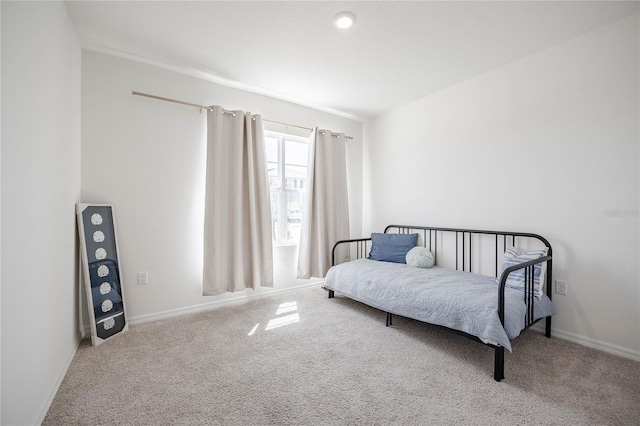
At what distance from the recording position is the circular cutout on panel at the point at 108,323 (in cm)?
219

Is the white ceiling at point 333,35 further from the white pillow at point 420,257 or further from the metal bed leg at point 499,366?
the metal bed leg at point 499,366

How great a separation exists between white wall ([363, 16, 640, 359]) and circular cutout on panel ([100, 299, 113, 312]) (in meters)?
3.30

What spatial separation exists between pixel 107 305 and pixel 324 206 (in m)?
2.41

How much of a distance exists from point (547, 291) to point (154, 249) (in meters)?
3.42

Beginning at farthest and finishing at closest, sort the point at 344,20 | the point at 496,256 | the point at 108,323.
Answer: the point at 496,256 < the point at 108,323 < the point at 344,20

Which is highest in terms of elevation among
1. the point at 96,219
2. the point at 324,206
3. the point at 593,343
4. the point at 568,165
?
the point at 568,165

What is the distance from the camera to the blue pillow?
3250 mm

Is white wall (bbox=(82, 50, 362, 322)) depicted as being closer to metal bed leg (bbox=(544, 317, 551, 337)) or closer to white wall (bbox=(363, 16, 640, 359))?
white wall (bbox=(363, 16, 640, 359))

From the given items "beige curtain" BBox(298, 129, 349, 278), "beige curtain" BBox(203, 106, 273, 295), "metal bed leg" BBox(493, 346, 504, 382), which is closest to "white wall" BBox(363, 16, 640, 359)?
"metal bed leg" BBox(493, 346, 504, 382)

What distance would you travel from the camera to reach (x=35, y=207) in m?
1.37

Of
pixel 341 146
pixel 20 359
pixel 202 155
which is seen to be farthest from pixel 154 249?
pixel 341 146

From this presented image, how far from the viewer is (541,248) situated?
2.41 m

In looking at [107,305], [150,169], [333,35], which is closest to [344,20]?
[333,35]

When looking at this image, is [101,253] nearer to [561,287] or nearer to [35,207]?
[35,207]
